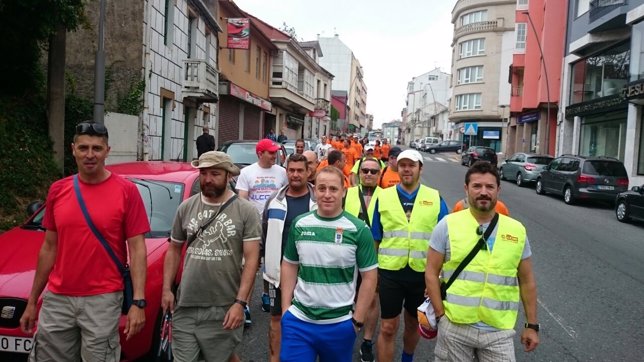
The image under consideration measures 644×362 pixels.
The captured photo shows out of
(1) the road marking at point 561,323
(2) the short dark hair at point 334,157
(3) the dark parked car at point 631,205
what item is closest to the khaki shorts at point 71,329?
(2) the short dark hair at point 334,157

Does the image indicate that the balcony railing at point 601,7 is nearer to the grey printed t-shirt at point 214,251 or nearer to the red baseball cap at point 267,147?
the red baseball cap at point 267,147

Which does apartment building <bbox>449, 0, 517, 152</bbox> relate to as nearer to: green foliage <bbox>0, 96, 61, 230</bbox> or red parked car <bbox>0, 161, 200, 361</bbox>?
green foliage <bbox>0, 96, 61, 230</bbox>

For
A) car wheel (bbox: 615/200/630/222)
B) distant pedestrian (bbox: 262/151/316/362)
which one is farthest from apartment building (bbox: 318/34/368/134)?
distant pedestrian (bbox: 262/151/316/362)

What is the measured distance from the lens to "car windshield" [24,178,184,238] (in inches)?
199

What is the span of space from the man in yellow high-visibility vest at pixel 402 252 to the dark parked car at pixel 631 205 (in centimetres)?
1148

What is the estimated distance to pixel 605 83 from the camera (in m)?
24.0

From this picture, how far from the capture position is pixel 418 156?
4699 millimetres

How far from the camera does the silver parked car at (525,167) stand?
23.3m

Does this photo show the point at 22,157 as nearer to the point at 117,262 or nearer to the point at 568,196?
the point at 117,262

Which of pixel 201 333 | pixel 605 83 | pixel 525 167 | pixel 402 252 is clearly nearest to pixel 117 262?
pixel 201 333

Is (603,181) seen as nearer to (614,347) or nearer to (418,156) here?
(614,347)

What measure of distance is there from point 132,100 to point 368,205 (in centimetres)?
1307

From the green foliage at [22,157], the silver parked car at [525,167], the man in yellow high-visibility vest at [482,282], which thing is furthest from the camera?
the silver parked car at [525,167]

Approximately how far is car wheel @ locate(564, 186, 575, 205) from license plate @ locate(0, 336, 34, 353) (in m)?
17.2
